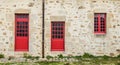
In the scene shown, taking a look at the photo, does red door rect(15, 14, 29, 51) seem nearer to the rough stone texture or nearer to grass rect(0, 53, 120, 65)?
the rough stone texture

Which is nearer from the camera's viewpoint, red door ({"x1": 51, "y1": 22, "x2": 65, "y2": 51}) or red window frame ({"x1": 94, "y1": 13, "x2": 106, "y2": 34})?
red door ({"x1": 51, "y1": 22, "x2": 65, "y2": 51})

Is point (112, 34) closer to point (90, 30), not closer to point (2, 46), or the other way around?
point (90, 30)

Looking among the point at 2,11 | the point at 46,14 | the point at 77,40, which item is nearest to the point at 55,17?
the point at 46,14

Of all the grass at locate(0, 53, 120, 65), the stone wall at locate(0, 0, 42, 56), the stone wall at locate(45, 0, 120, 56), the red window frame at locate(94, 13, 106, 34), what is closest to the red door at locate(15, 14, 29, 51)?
the stone wall at locate(0, 0, 42, 56)

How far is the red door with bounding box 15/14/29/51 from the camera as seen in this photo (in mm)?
22469

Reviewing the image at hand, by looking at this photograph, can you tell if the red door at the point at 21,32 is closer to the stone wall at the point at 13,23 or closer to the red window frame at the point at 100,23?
the stone wall at the point at 13,23

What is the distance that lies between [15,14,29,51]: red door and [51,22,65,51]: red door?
1758 millimetres

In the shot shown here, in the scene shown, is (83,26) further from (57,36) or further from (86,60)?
(86,60)

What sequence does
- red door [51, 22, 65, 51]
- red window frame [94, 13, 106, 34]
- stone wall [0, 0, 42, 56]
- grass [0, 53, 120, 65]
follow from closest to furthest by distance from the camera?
grass [0, 53, 120, 65]
stone wall [0, 0, 42, 56]
red door [51, 22, 65, 51]
red window frame [94, 13, 106, 34]

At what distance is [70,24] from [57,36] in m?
1.20

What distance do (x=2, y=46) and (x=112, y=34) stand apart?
747cm

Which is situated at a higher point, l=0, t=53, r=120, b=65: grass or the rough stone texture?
the rough stone texture

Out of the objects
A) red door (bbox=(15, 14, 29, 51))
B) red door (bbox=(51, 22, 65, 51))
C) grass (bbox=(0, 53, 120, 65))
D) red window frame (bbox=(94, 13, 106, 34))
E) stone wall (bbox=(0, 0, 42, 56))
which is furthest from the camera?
red window frame (bbox=(94, 13, 106, 34))

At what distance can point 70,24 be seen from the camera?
22578mm
